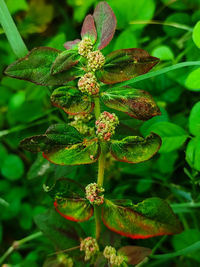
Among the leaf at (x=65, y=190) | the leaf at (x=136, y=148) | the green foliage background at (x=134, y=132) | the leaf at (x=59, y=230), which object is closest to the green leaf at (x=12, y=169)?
the green foliage background at (x=134, y=132)

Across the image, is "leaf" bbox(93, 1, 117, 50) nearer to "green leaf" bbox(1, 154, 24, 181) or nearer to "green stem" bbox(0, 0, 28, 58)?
"green stem" bbox(0, 0, 28, 58)

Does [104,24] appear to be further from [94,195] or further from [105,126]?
[94,195]

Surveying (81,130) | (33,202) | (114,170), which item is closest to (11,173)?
(33,202)

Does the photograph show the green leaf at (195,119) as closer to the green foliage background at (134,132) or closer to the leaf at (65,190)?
the green foliage background at (134,132)

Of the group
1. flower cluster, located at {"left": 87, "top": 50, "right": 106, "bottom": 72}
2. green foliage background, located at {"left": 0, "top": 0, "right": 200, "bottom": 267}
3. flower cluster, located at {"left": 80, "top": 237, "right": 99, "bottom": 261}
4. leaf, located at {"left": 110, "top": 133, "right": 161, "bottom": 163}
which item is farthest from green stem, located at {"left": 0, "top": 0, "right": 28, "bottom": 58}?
flower cluster, located at {"left": 80, "top": 237, "right": 99, "bottom": 261}

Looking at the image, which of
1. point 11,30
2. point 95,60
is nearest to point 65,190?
point 95,60

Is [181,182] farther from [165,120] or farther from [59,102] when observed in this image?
[59,102]

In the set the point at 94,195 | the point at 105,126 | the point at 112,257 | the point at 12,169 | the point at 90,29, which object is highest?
the point at 90,29
